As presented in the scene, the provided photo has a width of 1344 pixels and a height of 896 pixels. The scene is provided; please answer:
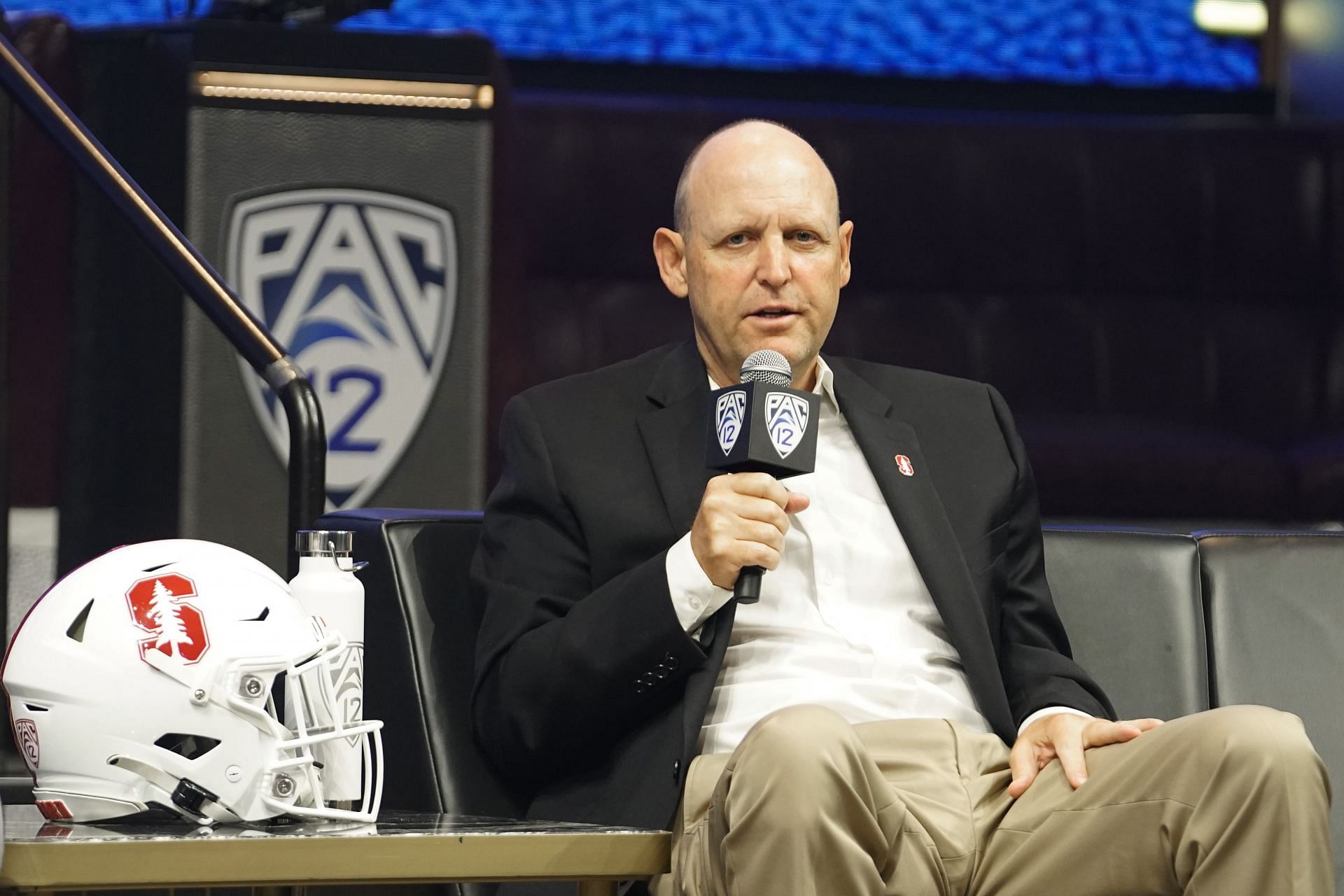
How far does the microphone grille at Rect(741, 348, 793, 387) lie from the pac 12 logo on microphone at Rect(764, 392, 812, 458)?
3 cm

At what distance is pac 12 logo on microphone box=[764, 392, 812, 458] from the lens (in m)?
1.64

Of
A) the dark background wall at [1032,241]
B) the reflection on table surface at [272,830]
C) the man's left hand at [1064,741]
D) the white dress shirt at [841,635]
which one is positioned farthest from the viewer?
the dark background wall at [1032,241]

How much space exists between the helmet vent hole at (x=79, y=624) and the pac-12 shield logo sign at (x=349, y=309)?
1.30 metres

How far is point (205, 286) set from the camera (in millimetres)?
2248

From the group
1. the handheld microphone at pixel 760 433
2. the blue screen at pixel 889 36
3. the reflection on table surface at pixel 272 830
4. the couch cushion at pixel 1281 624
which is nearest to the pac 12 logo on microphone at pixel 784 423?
the handheld microphone at pixel 760 433

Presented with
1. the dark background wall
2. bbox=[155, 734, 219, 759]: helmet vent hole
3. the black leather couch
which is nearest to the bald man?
the black leather couch

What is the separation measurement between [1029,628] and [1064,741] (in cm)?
27

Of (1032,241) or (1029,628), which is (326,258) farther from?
(1032,241)

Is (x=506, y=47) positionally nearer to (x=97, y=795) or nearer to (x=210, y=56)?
(x=210, y=56)

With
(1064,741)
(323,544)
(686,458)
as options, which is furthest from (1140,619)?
(323,544)

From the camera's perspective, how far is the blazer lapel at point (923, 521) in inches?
78.4

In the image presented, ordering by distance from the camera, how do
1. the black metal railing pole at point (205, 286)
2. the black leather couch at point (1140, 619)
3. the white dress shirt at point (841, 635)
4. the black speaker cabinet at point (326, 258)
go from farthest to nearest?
the black speaker cabinet at point (326, 258), the black metal railing pole at point (205, 286), the black leather couch at point (1140, 619), the white dress shirt at point (841, 635)

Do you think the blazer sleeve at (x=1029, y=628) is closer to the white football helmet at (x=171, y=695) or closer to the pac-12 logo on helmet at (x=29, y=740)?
the white football helmet at (x=171, y=695)

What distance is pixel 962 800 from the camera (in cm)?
182
